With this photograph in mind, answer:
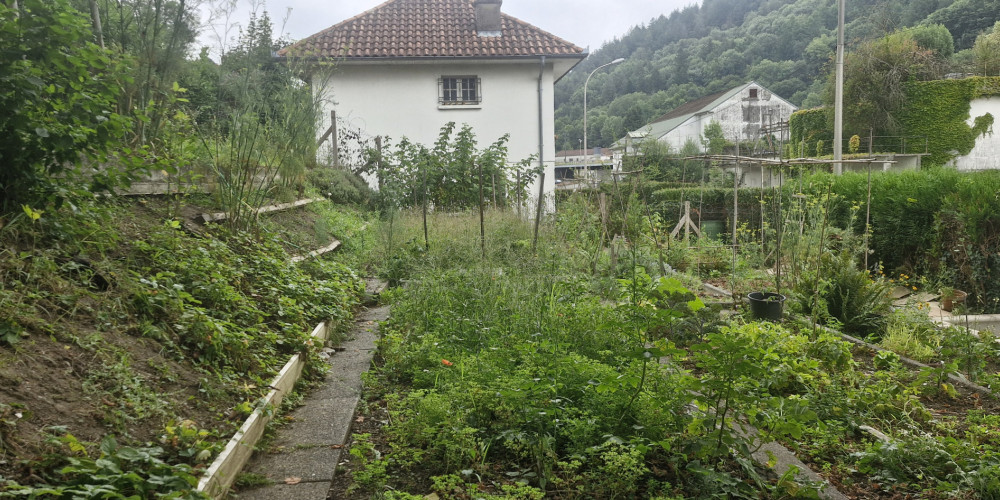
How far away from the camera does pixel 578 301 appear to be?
15.4 feet

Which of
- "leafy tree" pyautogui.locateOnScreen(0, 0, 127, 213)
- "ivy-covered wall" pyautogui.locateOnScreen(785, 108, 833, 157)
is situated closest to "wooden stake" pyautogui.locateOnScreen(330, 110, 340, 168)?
"leafy tree" pyautogui.locateOnScreen(0, 0, 127, 213)

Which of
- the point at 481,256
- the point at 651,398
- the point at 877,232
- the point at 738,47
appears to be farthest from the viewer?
the point at 738,47

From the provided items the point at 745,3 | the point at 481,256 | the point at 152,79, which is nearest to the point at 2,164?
the point at 152,79

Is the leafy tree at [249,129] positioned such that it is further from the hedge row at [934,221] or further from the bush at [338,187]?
the hedge row at [934,221]

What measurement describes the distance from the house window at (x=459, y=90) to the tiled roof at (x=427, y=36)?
2.42ft

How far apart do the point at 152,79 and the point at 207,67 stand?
170cm

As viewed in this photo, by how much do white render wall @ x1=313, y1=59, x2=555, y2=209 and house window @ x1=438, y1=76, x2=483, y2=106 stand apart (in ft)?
0.37

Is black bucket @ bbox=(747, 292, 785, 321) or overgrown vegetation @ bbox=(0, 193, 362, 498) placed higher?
overgrown vegetation @ bbox=(0, 193, 362, 498)

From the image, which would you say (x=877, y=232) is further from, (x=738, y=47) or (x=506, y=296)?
(x=738, y=47)

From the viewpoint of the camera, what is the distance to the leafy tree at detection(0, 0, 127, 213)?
3125mm

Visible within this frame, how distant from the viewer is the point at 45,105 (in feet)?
10.9

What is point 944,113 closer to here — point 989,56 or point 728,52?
point 989,56

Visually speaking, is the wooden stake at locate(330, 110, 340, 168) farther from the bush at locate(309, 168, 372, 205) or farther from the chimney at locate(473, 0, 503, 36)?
the chimney at locate(473, 0, 503, 36)

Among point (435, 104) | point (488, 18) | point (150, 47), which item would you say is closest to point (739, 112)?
point (488, 18)
